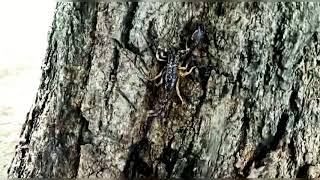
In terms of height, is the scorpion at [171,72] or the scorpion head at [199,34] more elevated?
the scorpion head at [199,34]

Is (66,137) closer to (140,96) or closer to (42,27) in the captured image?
(140,96)

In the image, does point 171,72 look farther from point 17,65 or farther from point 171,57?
point 17,65

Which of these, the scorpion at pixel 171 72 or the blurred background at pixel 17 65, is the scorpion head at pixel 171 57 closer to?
the scorpion at pixel 171 72

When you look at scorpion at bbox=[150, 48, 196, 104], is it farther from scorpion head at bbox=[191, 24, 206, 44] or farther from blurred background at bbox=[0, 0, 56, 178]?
blurred background at bbox=[0, 0, 56, 178]

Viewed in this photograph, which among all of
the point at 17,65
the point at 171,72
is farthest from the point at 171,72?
the point at 17,65

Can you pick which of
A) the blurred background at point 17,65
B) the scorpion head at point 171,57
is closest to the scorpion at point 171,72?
the scorpion head at point 171,57
